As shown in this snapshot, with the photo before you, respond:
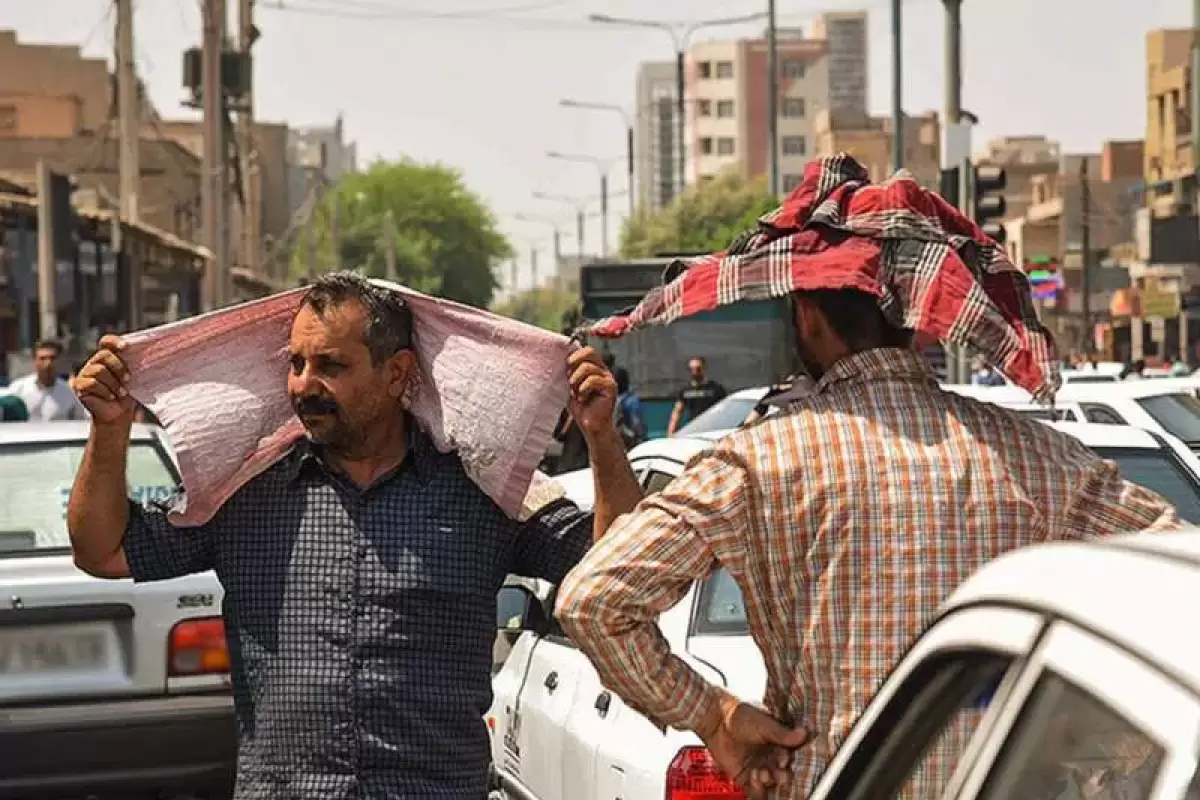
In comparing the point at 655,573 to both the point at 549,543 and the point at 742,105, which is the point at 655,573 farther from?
the point at 742,105

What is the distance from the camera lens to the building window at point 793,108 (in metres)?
175

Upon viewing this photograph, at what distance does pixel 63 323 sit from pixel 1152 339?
5653 cm

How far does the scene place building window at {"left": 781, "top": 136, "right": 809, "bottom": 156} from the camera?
173175 mm

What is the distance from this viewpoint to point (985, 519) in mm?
3510

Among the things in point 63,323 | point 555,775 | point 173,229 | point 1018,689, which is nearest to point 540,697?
point 555,775

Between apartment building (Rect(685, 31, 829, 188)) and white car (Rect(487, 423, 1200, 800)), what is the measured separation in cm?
16668

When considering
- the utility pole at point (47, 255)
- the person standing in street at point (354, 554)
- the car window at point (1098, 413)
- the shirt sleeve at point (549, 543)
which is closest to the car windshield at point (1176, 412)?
the car window at point (1098, 413)

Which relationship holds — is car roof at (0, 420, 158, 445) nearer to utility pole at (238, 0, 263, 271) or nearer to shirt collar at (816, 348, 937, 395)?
shirt collar at (816, 348, 937, 395)

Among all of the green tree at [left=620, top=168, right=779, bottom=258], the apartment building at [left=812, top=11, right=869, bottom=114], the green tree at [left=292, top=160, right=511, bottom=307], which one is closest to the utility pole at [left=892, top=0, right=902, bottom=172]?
the green tree at [left=620, top=168, right=779, bottom=258]

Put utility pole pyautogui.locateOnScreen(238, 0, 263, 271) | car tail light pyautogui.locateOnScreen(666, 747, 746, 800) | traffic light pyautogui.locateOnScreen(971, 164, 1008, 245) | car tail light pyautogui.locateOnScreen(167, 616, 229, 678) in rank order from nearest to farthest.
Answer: car tail light pyautogui.locateOnScreen(666, 747, 746, 800) → car tail light pyautogui.locateOnScreen(167, 616, 229, 678) → traffic light pyautogui.locateOnScreen(971, 164, 1008, 245) → utility pole pyautogui.locateOnScreen(238, 0, 263, 271)

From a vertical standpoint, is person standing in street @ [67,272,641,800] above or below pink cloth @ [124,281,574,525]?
below

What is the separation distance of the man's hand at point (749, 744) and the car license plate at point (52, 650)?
16.6 feet

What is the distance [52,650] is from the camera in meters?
8.24

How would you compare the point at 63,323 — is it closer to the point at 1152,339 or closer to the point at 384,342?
the point at 384,342
